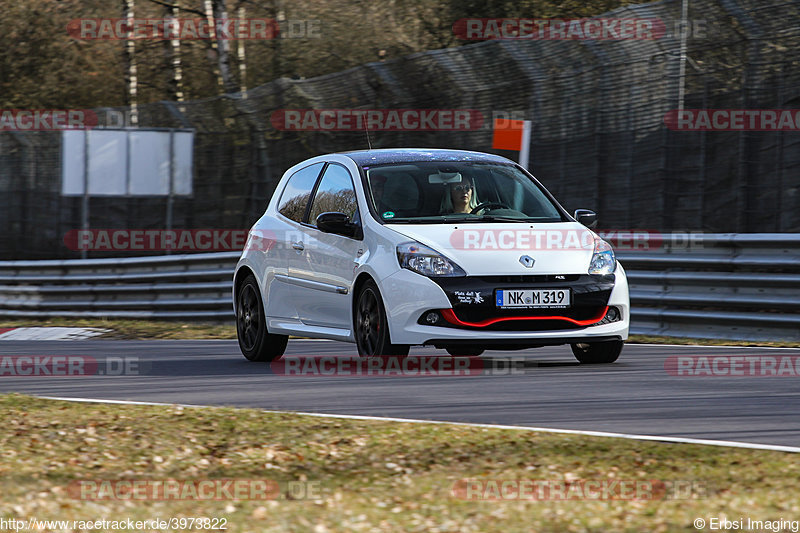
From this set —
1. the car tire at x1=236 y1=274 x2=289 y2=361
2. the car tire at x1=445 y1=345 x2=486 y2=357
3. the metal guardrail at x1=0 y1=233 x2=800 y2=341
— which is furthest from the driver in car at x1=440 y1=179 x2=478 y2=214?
the metal guardrail at x1=0 y1=233 x2=800 y2=341

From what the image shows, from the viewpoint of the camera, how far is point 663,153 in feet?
55.8

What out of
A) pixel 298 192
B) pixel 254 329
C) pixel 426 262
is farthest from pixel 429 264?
pixel 254 329

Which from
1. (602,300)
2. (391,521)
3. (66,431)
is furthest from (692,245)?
(391,521)

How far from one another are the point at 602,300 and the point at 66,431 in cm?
433

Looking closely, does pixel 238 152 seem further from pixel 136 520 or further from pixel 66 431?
pixel 136 520

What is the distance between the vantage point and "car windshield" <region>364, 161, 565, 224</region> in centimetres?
1149

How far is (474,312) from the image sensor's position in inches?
418

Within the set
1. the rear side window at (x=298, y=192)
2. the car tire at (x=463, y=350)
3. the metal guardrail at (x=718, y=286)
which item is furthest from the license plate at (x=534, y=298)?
the metal guardrail at (x=718, y=286)

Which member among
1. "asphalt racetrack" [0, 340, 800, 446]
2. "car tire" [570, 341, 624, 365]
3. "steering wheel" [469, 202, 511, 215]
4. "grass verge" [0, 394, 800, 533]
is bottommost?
"grass verge" [0, 394, 800, 533]

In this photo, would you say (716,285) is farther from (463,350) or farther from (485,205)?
(463,350)

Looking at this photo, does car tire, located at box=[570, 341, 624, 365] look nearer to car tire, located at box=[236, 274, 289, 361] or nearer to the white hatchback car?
the white hatchback car

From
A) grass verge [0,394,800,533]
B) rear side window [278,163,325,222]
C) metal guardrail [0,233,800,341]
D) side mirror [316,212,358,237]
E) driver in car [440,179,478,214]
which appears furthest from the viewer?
metal guardrail [0,233,800,341]

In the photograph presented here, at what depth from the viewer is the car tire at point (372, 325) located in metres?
10.8

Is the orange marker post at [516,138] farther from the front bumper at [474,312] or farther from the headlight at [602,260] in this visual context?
the front bumper at [474,312]
